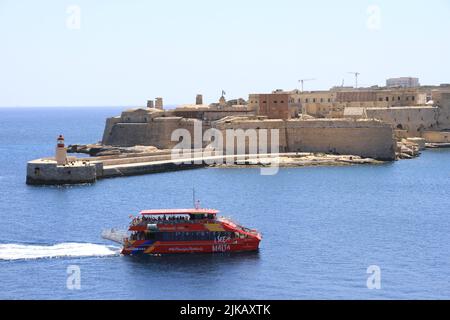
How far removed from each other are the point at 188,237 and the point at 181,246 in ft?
1.24

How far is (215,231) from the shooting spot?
1223 inches

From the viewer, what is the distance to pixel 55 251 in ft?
101


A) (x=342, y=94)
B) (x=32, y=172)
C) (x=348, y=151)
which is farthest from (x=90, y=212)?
(x=342, y=94)

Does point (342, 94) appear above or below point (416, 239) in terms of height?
above

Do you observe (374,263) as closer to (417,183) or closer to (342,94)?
(417,183)

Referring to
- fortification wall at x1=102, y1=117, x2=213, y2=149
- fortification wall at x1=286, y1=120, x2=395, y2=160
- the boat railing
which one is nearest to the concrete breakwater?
fortification wall at x1=286, y1=120, x2=395, y2=160

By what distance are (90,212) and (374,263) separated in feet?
46.1

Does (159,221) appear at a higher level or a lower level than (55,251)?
higher

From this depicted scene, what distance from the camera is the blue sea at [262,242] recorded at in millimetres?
26562

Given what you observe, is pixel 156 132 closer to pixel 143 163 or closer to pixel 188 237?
pixel 143 163

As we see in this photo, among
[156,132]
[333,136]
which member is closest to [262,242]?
[333,136]

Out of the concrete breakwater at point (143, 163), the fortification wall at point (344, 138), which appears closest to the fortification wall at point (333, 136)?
the fortification wall at point (344, 138)

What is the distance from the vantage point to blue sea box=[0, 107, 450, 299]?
87.1 feet

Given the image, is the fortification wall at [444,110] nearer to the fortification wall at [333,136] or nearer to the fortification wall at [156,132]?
the fortification wall at [333,136]
